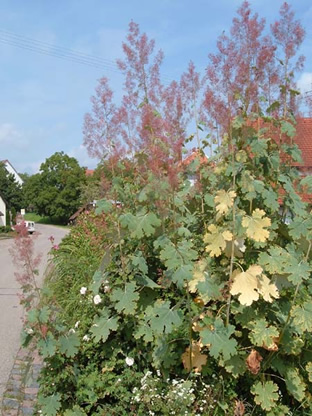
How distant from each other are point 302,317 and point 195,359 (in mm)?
735

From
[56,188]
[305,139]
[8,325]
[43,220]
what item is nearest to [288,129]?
[305,139]

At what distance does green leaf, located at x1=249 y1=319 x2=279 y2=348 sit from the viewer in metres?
2.67

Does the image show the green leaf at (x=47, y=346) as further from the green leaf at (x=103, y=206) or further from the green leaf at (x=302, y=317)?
the green leaf at (x=302, y=317)

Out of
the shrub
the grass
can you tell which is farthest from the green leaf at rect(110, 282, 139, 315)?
the grass

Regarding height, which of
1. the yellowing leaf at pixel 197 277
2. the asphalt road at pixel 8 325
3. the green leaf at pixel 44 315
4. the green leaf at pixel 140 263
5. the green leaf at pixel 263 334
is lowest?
the asphalt road at pixel 8 325

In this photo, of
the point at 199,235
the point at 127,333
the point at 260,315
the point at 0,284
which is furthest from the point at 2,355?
the point at 0,284

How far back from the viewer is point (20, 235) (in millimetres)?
2998

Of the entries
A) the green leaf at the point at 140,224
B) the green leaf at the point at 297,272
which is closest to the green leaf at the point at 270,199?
the green leaf at the point at 297,272

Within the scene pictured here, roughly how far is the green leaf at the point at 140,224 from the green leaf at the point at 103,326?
2.05 feet

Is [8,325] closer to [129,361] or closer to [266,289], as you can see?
[129,361]

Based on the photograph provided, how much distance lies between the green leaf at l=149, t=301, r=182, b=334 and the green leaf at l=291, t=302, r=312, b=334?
2.29 ft

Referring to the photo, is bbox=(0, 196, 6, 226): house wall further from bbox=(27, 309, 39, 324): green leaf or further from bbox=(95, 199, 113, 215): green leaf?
bbox=(27, 309, 39, 324): green leaf

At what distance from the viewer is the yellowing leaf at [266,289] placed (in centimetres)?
268

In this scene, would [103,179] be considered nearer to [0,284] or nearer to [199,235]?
[199,235]
